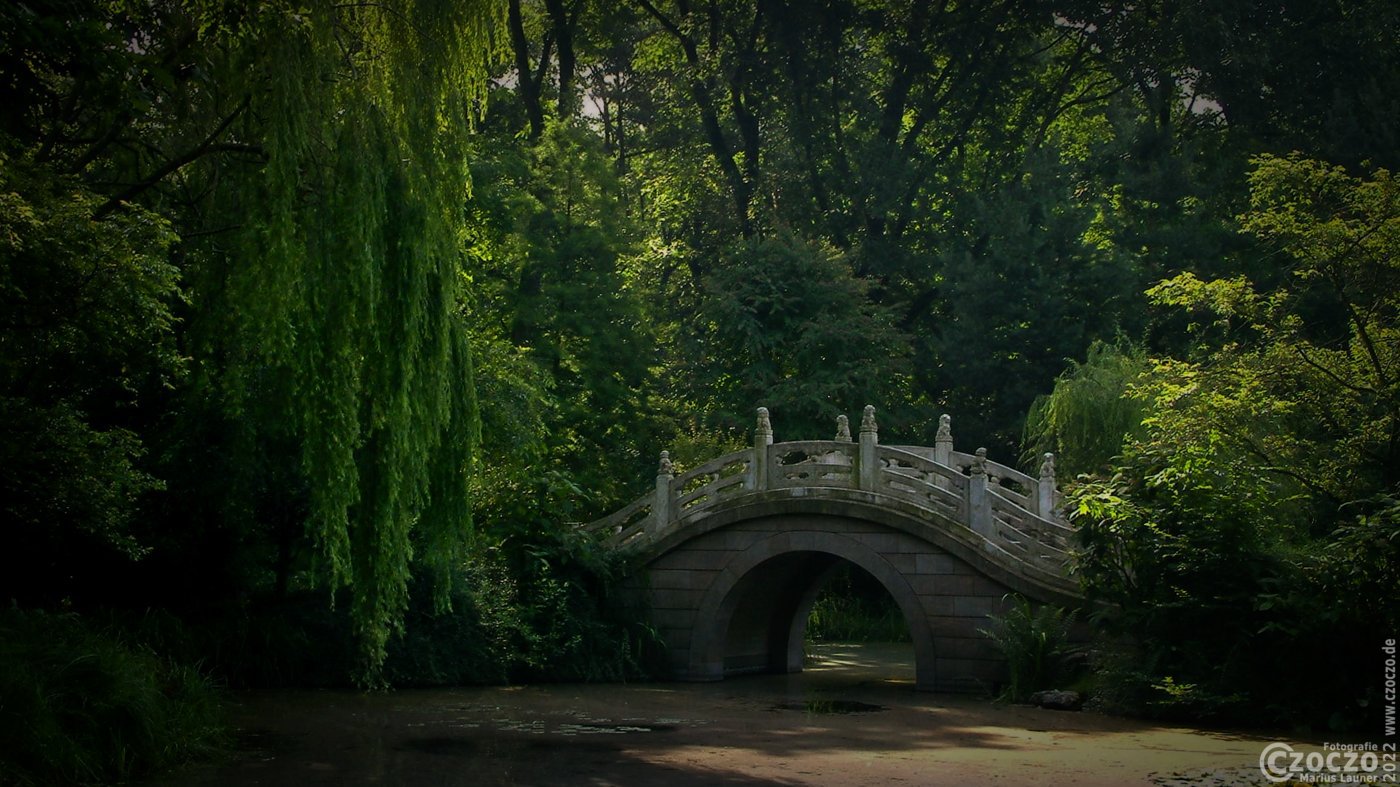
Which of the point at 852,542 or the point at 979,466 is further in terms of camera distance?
the point at 852,542

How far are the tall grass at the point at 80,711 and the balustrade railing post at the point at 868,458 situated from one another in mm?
8821

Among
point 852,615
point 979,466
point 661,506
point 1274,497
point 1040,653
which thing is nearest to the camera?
point 1274,497

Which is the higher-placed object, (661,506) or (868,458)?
(868,458)

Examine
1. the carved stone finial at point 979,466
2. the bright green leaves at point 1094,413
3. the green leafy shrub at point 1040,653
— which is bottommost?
the green leafy shrub at point 1040,653

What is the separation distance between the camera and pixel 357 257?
435 inches

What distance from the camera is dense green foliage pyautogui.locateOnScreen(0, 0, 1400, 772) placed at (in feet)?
35.7

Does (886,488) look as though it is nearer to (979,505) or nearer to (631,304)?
(979,505)

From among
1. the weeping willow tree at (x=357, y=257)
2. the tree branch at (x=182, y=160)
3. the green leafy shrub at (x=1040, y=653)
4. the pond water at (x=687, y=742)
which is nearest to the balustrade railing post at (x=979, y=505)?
the green leafy shrub at (x=1040, y=653)

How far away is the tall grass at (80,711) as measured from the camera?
9312mm

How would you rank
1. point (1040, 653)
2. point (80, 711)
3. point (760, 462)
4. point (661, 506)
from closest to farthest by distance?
point (80, 711), point (1040, 653), point (760, 462), point (661, 506)

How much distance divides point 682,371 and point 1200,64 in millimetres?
9665

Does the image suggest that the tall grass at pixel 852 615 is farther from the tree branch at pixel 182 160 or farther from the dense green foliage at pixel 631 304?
the tree branch at pixel 182 160

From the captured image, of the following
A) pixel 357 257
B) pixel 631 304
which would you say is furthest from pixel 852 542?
pixel 357 257

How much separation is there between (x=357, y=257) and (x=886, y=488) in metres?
8.74
